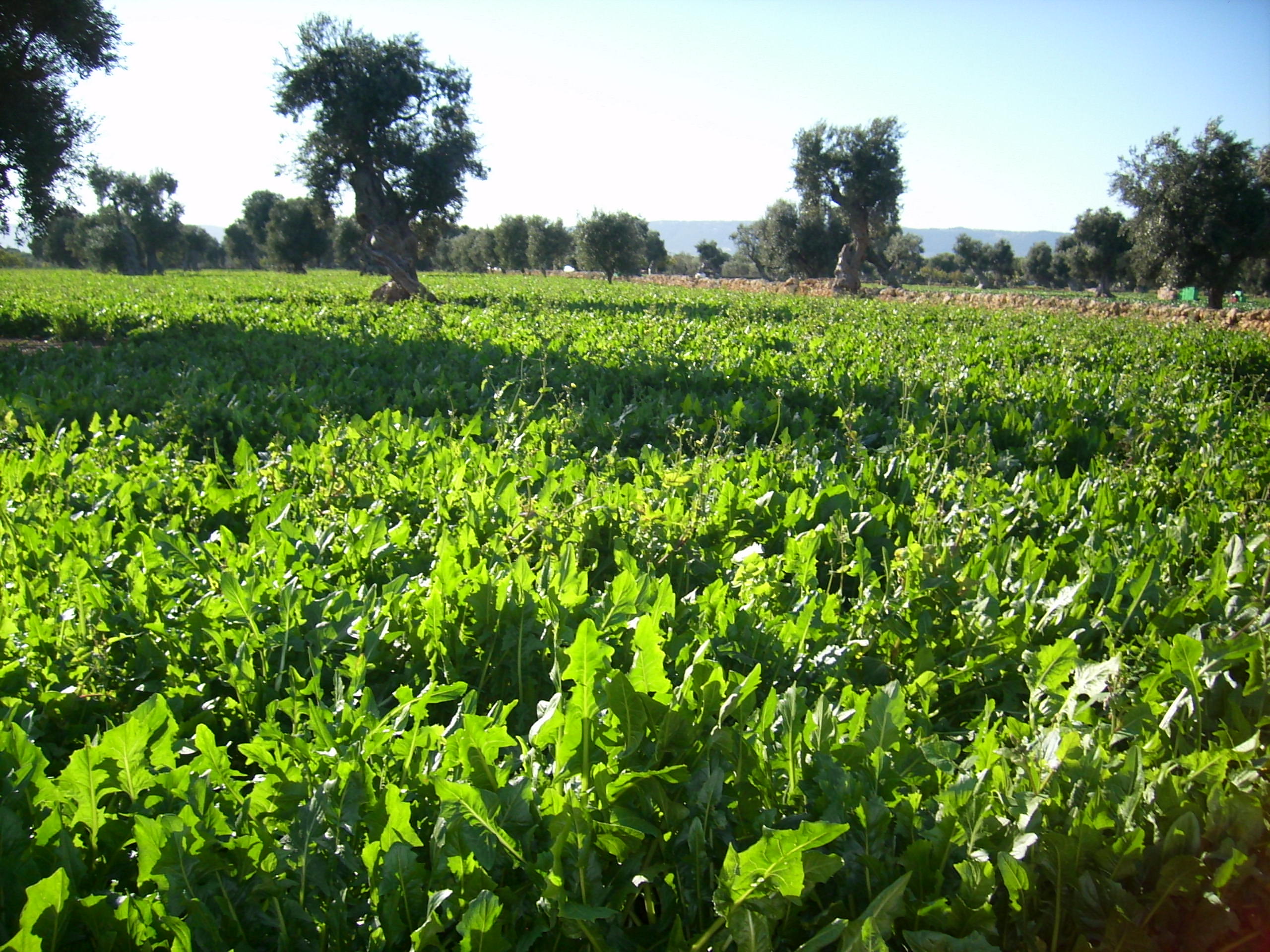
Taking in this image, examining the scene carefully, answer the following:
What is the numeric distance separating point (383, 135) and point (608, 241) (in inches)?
1403

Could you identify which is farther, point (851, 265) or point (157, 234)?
point (157, 234)

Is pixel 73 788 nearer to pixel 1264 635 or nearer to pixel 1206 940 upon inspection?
pixel 1206 940

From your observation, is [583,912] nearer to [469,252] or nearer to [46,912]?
[46,912]

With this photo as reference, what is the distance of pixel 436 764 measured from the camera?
1.77 metres

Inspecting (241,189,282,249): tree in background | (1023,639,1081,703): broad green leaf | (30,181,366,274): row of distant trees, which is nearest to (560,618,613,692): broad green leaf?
(1023,639,1081,703): broad green leaf

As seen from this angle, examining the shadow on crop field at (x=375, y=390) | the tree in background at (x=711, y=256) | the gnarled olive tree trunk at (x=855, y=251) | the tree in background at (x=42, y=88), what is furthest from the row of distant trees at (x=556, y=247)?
the shadow on crop field at (x=375, y=390)

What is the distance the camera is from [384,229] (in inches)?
1016

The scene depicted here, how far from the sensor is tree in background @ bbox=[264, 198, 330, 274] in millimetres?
75062

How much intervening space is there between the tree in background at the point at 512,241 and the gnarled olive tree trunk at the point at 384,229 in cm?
5948

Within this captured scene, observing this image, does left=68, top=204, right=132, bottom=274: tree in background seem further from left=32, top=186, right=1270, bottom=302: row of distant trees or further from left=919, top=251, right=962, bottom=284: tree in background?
left=919, top=251, right=962, bottom=284: tree in background

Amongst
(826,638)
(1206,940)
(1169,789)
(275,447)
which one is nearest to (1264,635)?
(1169,789)

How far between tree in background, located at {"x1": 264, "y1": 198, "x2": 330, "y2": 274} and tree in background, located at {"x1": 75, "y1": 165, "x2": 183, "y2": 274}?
37.1ft

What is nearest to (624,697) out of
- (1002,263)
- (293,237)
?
(293,237)

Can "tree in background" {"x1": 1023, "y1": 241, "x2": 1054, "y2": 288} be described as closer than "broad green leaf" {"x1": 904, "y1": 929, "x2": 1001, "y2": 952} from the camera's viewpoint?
No
